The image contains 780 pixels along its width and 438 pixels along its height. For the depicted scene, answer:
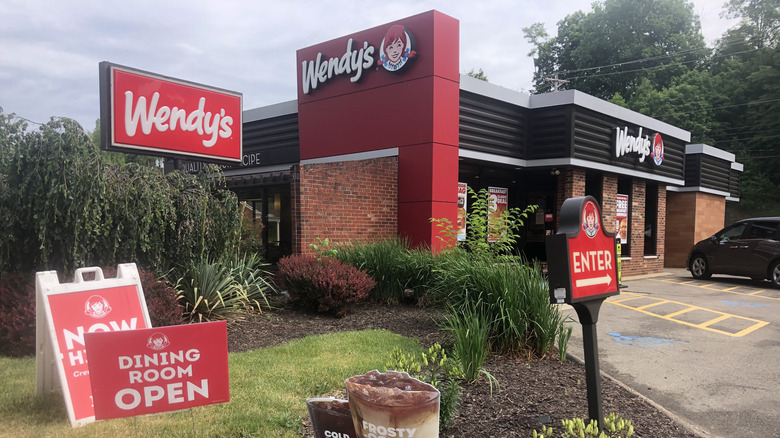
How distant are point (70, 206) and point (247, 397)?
→ 10.6ft

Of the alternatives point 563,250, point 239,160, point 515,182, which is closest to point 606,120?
point 515,182

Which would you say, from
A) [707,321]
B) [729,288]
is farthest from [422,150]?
[729,288]

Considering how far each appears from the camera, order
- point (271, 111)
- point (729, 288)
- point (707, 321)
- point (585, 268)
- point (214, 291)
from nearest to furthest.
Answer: point (585, 268)
point (214, 291)
point (707, 321)
point (729, 288)
point (271, 111)

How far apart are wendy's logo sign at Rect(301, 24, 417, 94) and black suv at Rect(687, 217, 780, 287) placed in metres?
10.1

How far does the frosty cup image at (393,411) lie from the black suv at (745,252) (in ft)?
45.0

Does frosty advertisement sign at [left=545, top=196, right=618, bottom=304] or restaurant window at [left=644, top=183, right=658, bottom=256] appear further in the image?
restaurant window at [left=644, top=183, right=658, bottom=256]

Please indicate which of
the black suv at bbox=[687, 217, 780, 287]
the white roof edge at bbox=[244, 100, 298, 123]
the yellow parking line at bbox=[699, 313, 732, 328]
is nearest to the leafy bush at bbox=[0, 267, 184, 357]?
the yellow parking line at bbox=[699, 313, 732, 328]

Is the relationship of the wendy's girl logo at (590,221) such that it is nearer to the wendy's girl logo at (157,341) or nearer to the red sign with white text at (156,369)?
the red sign with white text at (156,369)

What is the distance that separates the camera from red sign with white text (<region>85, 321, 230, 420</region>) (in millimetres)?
2920

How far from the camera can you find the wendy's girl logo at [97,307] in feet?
13.0

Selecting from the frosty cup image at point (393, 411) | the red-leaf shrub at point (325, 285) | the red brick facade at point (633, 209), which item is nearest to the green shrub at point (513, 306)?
the red-leaf shrub at point (325, 285)

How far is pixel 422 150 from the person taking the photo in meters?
9.95

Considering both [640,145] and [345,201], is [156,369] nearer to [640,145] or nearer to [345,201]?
[345,201]

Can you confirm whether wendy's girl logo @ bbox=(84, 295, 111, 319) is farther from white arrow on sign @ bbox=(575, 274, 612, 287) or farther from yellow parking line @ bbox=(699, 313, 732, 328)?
yellow parking line @ bbox=(699, 313, 732, 328)
